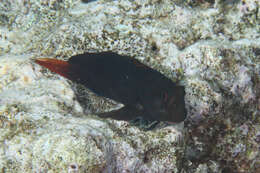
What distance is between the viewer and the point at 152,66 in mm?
3834

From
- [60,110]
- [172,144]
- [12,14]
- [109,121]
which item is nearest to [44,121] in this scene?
[60,110]

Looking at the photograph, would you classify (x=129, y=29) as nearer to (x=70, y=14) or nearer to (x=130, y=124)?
(x=70, y=14)

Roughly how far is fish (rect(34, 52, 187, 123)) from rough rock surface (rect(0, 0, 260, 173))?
19 cm

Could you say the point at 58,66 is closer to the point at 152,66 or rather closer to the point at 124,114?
the point at 124,114

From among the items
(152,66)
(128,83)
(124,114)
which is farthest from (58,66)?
(152,66)

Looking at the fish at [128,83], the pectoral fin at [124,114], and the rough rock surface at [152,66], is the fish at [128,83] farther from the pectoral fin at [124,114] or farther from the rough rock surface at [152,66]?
the rough rock surface at [152,66]

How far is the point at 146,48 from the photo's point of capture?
4004 millimetres

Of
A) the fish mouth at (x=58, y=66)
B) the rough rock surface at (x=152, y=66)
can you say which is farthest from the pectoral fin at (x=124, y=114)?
the fish mouth at (x=58, y=66)

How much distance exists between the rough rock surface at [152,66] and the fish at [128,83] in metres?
0.19

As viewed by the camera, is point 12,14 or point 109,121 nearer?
point 109,121

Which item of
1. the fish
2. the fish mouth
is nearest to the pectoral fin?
the fish

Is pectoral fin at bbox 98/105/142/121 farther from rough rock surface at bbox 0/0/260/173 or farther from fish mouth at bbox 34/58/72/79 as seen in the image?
fish mouth at bbox 34/58/72/79

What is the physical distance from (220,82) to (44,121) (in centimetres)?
243

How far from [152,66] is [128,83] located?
0.76 metres
